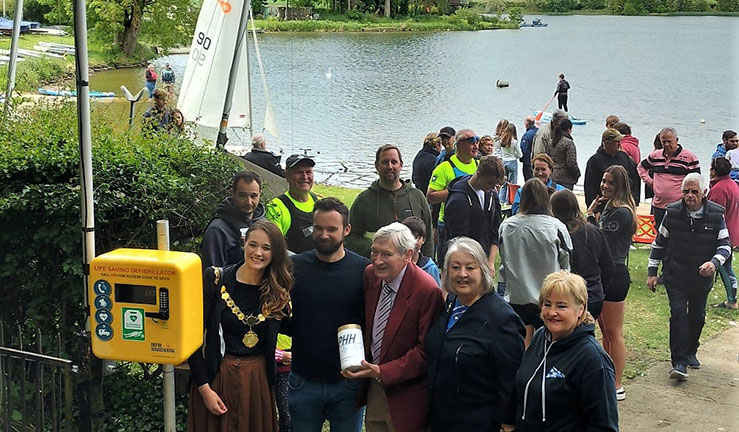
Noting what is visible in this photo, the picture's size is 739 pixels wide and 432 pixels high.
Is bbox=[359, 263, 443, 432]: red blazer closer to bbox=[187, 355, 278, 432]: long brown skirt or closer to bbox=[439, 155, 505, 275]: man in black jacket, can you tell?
bbox=[187, 355, 278, 432]: long brown skirt

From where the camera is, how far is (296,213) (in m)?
6.36

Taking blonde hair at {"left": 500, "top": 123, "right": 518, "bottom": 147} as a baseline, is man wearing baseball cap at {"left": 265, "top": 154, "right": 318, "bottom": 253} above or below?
above

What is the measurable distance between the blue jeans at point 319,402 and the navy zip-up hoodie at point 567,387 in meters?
1.05

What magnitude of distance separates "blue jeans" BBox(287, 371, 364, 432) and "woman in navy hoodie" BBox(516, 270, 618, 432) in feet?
3.47

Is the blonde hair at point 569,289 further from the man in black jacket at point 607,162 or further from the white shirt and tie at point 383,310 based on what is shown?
the man in black jacket at point 607,162

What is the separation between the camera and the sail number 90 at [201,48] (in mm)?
11977

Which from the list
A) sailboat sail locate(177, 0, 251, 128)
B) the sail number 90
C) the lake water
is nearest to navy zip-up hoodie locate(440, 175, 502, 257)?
sailboat sail locate(177, 0, 251, 128)

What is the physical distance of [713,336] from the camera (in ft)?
29.0

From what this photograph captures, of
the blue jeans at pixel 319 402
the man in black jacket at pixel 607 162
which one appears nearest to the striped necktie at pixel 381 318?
the blue jeans at pixel 319 402

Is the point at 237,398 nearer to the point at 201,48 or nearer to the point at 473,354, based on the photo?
the point at 473,354

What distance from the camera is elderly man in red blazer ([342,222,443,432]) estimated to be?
15.3 ft

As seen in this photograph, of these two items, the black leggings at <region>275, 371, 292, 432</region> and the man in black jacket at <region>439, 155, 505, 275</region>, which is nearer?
the black leggings at <region>275, 371, 292, 432</region>

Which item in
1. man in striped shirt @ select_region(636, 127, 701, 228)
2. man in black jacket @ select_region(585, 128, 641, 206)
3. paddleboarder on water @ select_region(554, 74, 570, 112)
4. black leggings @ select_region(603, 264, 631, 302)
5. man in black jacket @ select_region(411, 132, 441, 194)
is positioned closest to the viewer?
black leggings @ select_region(603, 264, 631, 302)

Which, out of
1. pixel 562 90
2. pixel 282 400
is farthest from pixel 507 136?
pixel 562 90
